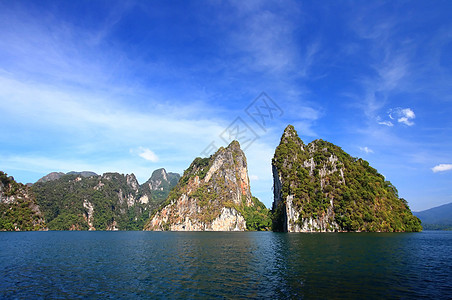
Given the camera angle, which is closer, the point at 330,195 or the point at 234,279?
the point at 234,279

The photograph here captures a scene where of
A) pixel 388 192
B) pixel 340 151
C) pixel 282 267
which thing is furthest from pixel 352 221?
pixel 282 267

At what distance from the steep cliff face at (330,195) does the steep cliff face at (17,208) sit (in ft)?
554

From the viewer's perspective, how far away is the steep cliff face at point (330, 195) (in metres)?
132

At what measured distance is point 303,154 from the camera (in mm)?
164500

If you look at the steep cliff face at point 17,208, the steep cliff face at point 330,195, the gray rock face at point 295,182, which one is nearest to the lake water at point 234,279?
the gray rock face at point 295,182

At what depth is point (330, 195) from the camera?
5418 inches

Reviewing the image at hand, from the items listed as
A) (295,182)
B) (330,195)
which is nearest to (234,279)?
(295,182)

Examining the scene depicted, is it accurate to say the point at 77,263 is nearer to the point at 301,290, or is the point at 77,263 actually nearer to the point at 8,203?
the point at 301,290

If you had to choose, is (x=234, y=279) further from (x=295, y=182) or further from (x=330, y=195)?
(x=330, y=195)

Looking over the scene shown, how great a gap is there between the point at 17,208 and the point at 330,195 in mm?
207375

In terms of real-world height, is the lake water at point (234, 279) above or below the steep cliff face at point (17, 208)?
below

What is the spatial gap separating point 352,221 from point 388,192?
4469 centimetres

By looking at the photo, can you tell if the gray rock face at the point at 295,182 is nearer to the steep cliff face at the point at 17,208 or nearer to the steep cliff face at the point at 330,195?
the steep cliff face at the point at 330,195

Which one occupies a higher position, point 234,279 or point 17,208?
point 17,208
